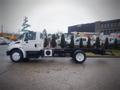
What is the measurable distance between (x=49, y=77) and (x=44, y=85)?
2.63 ft

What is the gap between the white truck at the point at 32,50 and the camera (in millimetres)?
7594

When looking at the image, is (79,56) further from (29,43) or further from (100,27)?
(29,43)

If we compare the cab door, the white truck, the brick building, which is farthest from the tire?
the cab door

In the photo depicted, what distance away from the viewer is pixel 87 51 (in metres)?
7.82

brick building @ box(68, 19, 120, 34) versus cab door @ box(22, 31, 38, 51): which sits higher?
brick building @ box(68, 19, 120, 34)

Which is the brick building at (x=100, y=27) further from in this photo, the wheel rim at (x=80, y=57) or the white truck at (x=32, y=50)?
the wheel rim at (x=80, y=57)

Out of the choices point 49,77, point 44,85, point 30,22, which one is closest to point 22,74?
point 49,77

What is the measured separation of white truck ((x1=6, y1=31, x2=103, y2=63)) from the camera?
7.59 meters

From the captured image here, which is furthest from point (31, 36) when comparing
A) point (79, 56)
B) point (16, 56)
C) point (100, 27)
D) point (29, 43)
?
point (100, 27)

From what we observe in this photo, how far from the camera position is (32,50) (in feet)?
25.1

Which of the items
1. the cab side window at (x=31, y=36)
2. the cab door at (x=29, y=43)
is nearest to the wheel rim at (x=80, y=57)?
the cab door at (x=29, y=43)

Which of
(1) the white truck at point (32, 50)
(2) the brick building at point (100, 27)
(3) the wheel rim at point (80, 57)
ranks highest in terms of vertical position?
(2) the brick building at point (100, 27)

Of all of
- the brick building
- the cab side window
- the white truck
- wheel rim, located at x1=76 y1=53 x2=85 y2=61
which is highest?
the brick building

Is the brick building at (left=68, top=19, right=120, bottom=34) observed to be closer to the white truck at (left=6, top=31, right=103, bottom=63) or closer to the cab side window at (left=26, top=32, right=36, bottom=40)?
the white truck at (left=6, top=31, right=103, bottom=63)
